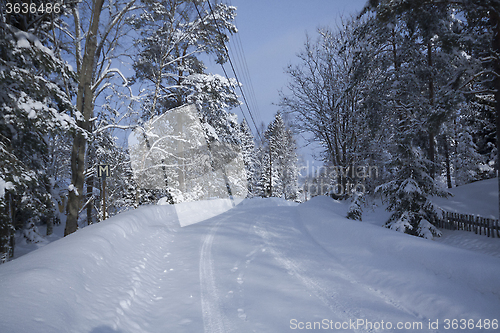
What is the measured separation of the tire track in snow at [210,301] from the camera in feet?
12.1

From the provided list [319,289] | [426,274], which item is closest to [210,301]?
[319,289]

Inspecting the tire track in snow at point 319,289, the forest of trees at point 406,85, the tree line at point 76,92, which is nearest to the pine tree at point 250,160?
the tree line at point 76,92

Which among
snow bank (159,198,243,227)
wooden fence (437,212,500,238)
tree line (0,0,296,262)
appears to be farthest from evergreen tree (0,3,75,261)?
wooden fence (437,212,500,238)

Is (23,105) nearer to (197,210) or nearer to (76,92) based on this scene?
(76,92)

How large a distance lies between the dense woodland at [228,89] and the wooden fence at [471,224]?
153 centimetres

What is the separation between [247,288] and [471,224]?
36.1ft

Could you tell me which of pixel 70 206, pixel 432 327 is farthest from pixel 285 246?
pixel 70 206

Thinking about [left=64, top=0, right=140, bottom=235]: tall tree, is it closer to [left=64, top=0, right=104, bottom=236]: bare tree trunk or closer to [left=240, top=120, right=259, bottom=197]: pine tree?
[left=64, top=0, right=104, bottom=236]: bare tree trunk

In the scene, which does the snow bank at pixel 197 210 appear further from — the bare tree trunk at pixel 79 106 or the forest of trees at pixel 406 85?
the forest of trees at pixel 406 85

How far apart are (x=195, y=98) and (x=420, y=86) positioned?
1178 cm

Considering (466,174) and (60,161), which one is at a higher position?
(60,161)

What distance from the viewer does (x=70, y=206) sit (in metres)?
10.2

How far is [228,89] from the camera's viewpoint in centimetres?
1756

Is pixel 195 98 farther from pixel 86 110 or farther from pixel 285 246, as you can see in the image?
pixel 285 246
